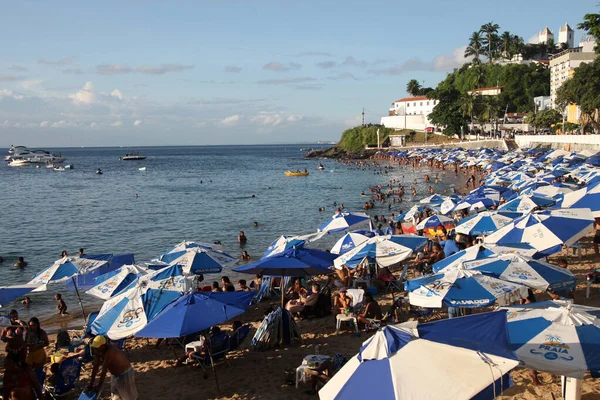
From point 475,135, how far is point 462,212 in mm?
73973

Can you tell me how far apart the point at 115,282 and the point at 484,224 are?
962cm

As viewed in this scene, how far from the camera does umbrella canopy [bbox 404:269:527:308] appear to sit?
7914mm

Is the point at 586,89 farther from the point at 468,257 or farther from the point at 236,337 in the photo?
the point at 236,337

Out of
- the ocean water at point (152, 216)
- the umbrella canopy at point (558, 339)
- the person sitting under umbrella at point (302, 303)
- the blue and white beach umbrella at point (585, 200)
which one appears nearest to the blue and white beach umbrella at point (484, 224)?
the blue and white beach umbrella at point (585, 200)

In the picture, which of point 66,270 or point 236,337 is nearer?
point 236,337

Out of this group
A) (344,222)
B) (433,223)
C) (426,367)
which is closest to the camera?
(426,367)

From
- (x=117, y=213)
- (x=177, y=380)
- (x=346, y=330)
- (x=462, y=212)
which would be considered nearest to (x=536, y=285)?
(x=346, y=330)

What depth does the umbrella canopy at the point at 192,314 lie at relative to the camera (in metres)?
7.70

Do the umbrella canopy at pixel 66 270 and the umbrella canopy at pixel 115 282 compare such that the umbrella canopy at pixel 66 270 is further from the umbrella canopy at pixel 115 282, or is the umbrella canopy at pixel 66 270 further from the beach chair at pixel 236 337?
the beach chair at pixel 236 337

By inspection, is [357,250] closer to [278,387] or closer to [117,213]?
[278,387]

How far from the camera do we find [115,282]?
11977 mm

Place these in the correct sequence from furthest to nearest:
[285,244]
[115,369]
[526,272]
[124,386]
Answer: [285,244] → [526,272] → [124,386] → [115,369]

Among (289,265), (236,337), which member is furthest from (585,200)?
(236,337)

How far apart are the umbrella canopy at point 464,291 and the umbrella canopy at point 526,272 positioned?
0.31 m
